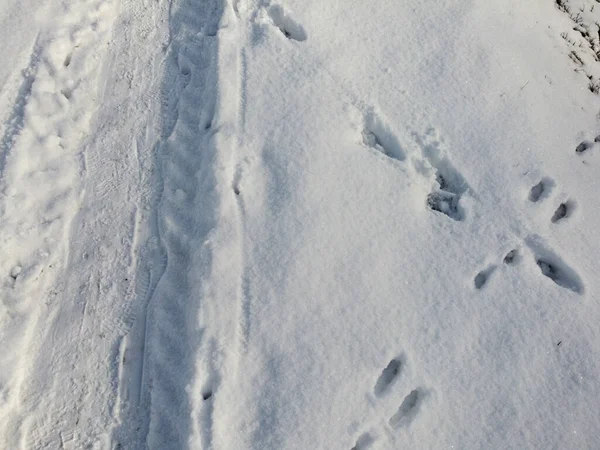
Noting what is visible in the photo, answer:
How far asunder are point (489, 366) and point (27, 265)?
2.77m

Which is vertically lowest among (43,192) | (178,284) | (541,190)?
(43,192)

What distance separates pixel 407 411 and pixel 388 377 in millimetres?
201

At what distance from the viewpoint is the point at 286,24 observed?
4312mm

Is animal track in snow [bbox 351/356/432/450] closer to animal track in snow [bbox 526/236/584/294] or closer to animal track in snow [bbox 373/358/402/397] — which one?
animal track in snow [bbox 373/358/402/397]

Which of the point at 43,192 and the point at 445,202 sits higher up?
the point at 445,202

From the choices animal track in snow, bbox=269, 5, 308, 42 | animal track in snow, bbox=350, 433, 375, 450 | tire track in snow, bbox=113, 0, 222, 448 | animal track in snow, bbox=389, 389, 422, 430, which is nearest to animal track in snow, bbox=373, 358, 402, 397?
animal track in snow, bbox=389, 389, 422, 430

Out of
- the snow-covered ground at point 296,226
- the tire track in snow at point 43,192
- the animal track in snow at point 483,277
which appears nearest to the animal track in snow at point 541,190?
the snow-covered ground at point 296,226

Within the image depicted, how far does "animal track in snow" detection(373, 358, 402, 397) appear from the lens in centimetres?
295

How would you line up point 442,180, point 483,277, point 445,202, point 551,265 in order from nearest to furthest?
1. point 483,277
2. point 551,265
3. point 445,202
4. point 442,180

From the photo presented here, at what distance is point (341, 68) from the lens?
4.05 metres

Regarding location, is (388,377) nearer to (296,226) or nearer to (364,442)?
(364,442)

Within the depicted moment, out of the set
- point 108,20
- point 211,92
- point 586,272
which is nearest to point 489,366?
point 586,272

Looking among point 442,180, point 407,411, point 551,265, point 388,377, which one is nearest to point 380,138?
point 442,180

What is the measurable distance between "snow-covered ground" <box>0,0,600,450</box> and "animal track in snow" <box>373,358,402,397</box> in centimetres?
1
